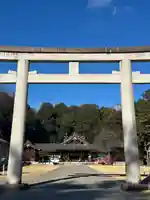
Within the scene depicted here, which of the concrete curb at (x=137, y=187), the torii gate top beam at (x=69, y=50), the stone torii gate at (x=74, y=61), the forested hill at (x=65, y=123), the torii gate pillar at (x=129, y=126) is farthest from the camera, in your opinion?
the forested hill at (x=65, y=123)

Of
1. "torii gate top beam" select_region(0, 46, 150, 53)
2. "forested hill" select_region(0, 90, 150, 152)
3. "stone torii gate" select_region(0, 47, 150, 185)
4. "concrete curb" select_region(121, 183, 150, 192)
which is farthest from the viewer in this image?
"forested hill" select_region(0, 90, 150, 152)

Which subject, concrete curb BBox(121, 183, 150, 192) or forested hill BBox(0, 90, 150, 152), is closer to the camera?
concrete curb BBox(121, 183, 150, 192)

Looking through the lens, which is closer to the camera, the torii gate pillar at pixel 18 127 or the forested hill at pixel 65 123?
the torii gate pillar at pixel 18 127

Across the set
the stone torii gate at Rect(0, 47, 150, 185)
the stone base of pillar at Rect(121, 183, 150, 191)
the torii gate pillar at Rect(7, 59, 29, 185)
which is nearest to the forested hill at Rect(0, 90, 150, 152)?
the stone torii gate at Rect(0, 47, 150, 185)

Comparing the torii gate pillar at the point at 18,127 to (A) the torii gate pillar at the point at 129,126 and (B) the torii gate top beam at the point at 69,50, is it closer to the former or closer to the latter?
(B) the torii gate top beam at the point at 69,50

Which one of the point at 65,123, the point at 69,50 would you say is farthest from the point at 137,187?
the point at 65,123

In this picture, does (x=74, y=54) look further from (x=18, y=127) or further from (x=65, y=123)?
(x=65, y=123)

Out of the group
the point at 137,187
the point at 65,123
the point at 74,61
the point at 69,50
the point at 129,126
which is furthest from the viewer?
the point at 65,123

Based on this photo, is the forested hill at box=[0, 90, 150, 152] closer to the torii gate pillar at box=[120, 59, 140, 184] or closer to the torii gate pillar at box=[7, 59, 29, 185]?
the torii gate pillar at box=[120, 59, 140, 184]

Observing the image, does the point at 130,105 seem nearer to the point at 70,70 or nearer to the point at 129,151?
the point at 129,151

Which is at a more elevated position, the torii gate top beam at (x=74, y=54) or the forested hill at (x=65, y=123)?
the forested hill at (x=65, y=123)

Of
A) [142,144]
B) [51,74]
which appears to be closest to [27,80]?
[51,74]

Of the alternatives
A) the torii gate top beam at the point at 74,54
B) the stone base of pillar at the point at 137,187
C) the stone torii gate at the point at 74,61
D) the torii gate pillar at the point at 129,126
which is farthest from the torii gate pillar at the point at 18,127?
the stone base of pillar at the point at 137,187

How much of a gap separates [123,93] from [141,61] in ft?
5.76
